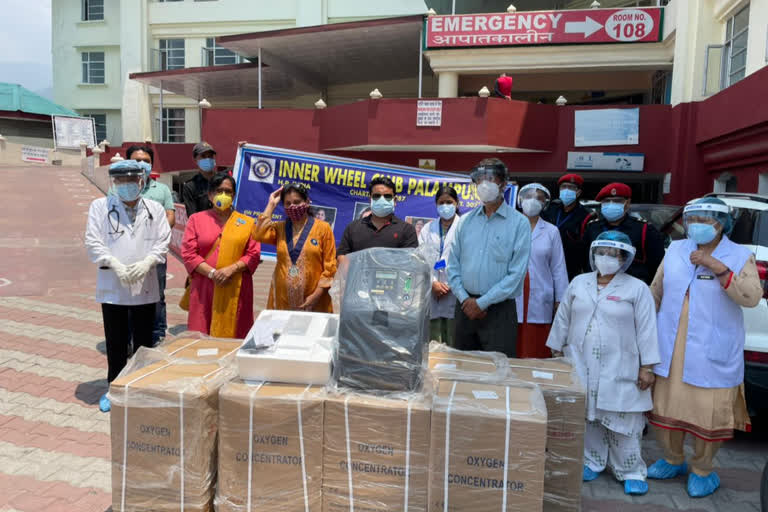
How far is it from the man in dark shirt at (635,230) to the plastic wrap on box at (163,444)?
3294 millimetres

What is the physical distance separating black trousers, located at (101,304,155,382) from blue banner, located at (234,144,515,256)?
177 centimetres

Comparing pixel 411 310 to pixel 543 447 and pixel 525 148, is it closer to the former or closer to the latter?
pixel 543 447

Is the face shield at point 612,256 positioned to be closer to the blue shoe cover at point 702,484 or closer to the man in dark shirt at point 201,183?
the blue shoe cover at point 702,484

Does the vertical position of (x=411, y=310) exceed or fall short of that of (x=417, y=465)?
it exceeds it

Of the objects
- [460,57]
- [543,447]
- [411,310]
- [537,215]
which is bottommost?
[543,447]

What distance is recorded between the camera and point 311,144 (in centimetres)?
1452

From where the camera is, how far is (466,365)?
122 inches

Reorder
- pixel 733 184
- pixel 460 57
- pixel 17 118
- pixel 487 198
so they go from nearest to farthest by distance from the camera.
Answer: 1. pixel 487 198
2. pixel 733 184
3. pixel 460 57
4. pixel 17 118

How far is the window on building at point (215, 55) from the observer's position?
2275 centimetres

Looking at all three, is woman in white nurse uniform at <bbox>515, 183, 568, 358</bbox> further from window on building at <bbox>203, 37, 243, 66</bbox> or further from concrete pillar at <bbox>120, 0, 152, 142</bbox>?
concrete pillar at <bbox>120, 0, 152, 142</bbox>

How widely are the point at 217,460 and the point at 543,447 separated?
1.55 meters

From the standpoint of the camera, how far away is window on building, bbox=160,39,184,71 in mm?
23172

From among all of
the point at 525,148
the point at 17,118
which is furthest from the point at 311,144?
the point at 17,118

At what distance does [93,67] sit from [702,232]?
27796 millimetres
